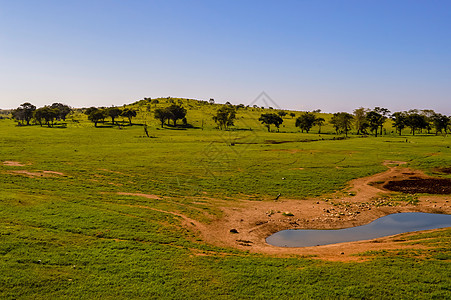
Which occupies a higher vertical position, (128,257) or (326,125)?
(326,125)

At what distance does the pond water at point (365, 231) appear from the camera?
23.7 metres

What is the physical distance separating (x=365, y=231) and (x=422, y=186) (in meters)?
18.4

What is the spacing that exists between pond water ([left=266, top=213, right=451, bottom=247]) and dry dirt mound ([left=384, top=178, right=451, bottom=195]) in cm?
779

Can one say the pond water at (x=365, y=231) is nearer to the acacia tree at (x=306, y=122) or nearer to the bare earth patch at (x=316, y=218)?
the bare earth patch at (x=316, y=218)

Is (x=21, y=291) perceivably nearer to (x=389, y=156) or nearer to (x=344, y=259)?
(x=344, y=259)

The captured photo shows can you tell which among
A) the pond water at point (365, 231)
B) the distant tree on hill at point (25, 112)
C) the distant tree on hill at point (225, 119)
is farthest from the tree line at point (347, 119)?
the pond water at point (365, 231)

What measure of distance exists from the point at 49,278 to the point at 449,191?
42.4 m

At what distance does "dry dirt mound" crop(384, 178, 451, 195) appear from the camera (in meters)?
36.0

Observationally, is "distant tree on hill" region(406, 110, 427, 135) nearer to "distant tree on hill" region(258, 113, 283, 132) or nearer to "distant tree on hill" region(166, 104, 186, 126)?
"distant tree on hill" region(258, 113, 283, 132)

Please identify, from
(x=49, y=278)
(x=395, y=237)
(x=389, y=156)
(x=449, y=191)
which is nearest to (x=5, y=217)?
(x=49, y=278)

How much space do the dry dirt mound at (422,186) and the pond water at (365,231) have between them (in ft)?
25.6

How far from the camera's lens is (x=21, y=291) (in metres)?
13.8

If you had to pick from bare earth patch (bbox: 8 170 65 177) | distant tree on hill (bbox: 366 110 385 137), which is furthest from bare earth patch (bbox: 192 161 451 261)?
distant tree on hill (bbox: 366 110 385 137)

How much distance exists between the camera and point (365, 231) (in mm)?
25906
